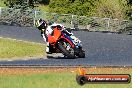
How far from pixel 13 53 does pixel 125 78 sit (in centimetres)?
1958

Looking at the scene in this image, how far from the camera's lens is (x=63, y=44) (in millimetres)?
20906

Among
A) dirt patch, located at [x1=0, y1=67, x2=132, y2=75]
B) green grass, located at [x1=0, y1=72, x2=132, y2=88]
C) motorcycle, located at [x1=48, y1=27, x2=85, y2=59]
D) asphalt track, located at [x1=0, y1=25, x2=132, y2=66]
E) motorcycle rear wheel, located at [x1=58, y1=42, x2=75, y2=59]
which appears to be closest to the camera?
green grass, located at [x1=0, y1=72, x2=132, y2=88]

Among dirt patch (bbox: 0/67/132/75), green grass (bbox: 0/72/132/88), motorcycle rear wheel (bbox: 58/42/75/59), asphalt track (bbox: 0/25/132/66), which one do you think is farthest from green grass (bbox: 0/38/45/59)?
green grass (bbox: 0/72/132/88)

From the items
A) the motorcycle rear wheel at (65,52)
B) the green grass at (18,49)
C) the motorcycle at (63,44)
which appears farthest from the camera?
the green grass at (18,49)

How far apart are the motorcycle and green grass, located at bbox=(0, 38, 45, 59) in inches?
144

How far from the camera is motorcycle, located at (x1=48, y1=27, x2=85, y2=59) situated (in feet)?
67.7

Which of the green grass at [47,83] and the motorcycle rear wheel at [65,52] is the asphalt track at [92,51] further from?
the green grass at [47,83]

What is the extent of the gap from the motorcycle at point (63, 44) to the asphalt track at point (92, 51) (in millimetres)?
429

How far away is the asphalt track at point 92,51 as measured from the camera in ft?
65.7

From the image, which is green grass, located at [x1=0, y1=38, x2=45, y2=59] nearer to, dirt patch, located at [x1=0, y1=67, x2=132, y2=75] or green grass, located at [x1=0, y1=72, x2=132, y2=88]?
dirt patch, located at [x1=0, y1=67, x2=132, y2=75]

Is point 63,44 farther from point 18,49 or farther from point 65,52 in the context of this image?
point 18,49

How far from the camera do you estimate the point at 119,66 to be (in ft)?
60.8

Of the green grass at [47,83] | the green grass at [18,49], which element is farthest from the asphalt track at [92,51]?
the green grass at [47,83]

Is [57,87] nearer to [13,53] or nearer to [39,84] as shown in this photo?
[39,84]
